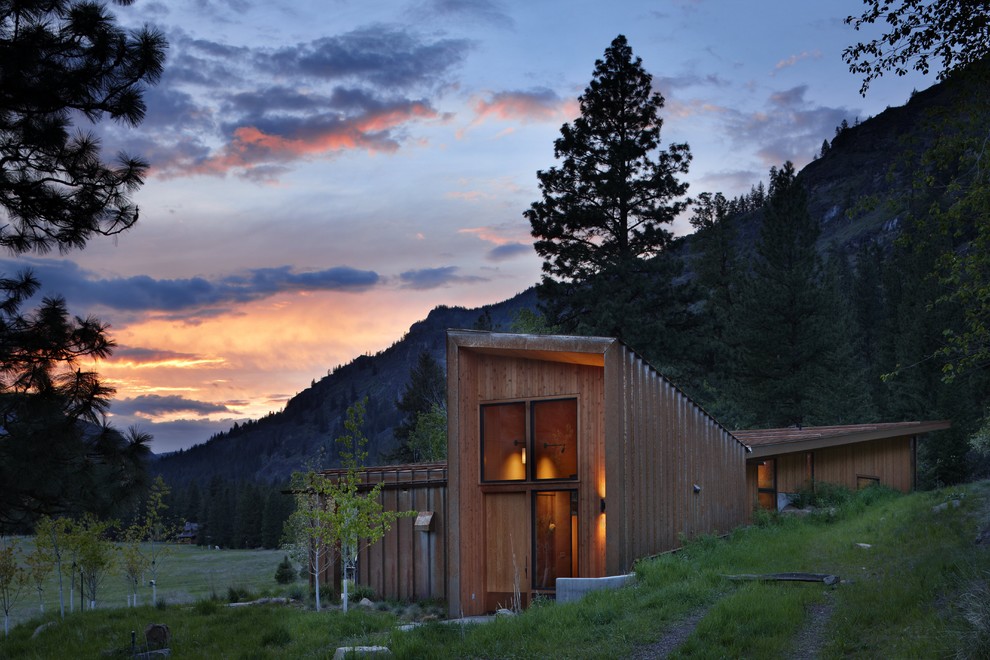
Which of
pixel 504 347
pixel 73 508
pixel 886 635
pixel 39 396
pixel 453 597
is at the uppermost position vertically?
pixel 504 347

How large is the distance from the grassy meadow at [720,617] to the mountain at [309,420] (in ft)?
411

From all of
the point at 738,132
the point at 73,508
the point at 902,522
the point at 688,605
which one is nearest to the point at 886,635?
the point at 688,605

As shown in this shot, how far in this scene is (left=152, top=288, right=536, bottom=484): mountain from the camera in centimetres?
14700

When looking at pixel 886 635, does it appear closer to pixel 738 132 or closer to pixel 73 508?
pixel 73 508

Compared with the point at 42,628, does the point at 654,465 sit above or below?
above

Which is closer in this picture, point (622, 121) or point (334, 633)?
point (334, 633)

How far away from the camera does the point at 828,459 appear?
24438mm

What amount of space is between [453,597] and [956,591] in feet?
27.6

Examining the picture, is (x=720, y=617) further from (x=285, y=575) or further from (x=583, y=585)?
(x=285, y=575)

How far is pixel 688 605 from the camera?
10.4 meters

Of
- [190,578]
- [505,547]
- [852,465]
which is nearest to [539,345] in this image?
[505,547]

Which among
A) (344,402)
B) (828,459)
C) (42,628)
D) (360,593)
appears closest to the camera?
(42,628)

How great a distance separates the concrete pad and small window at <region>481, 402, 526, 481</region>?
2693 millimetres

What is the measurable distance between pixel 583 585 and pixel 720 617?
148 inches
